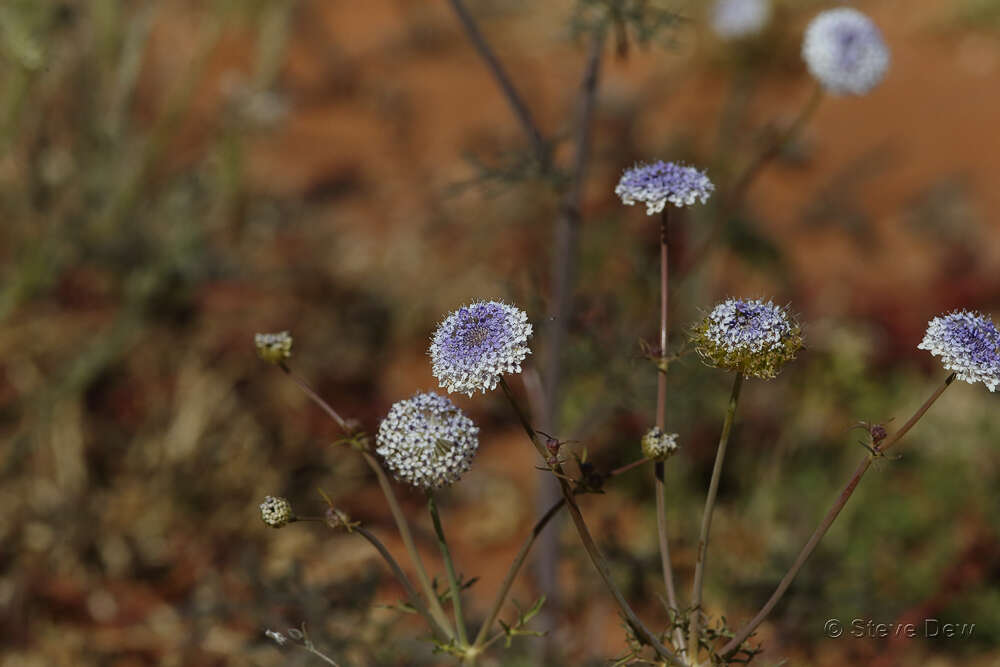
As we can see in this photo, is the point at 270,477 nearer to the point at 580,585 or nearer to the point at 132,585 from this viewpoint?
the point at 132,585

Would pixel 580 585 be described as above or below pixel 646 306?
below

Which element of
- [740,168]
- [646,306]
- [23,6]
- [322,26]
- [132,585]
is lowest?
[132,585]

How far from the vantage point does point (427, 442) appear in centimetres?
172

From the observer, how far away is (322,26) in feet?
25.5

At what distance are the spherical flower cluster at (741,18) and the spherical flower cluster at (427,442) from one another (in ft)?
9.96

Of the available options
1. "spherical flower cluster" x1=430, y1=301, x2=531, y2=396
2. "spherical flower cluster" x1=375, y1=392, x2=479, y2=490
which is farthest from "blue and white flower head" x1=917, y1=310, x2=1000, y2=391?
"spherical flower cluster" x1=375, y1=392, x2=479, y2=490

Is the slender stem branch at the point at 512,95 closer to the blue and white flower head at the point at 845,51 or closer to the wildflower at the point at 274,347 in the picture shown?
the blue and white flower head at the point at 845,51

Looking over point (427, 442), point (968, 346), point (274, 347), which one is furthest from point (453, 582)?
point (968, 346)

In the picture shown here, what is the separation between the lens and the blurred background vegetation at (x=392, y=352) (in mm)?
3285

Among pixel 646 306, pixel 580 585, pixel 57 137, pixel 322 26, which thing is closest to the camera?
pixel 580 585

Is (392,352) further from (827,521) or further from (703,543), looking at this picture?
(827,521)

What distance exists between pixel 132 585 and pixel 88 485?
50 cm

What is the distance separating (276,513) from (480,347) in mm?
462

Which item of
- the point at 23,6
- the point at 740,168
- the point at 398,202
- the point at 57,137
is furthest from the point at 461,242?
the point at 23,6
